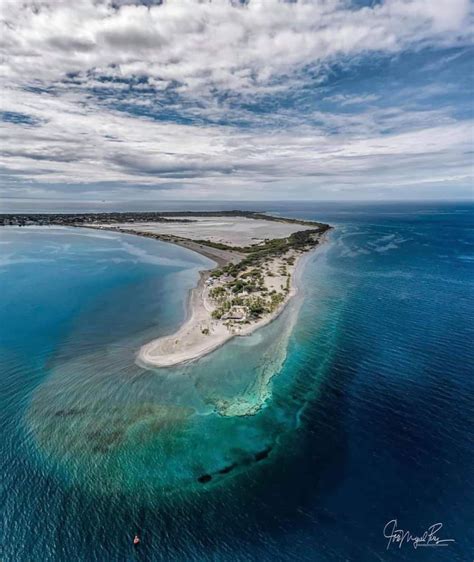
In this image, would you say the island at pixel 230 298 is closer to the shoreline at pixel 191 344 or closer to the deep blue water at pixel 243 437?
the shoreline at pixel 191 344

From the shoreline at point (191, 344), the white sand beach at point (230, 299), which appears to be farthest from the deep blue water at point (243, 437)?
the white sand beach at point (230, 299)

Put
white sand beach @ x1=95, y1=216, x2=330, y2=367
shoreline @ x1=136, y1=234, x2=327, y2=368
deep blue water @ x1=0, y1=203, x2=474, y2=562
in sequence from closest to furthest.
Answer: deep blue water @ x1=0, y1=203, x2=474, y2=562 < shoreline @ x1=136, y1=234, x2=327, y2=368 < white sand beach @ x1=95, y1=216, x2=330, y2=367

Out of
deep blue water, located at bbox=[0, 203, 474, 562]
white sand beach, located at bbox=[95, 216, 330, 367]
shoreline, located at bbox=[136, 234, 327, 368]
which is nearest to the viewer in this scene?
deep blue water, located at bbox=[0, 203, 474, 562]

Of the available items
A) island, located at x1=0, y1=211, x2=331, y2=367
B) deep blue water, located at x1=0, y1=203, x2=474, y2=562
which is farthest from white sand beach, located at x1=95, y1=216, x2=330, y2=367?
deep blue water, located at x1=0, y1=203, x2=474, y2=562

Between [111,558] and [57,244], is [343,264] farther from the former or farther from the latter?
[57,244]

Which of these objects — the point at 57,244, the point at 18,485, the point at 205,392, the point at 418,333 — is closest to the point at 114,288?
the point at 205,392

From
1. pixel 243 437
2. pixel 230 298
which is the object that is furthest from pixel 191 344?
pixel 230 298

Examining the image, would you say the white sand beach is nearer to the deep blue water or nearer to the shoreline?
the shoreline

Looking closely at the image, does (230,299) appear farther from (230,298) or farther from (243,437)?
(243,437)
